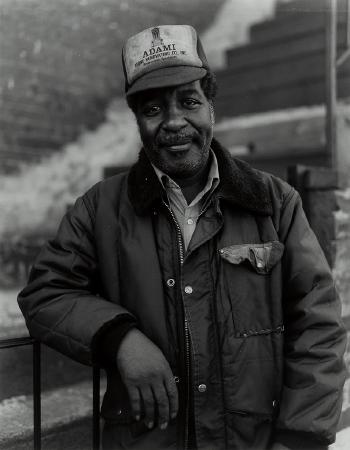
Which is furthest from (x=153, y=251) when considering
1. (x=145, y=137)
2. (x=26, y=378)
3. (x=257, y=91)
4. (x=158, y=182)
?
(x=257, y=91)

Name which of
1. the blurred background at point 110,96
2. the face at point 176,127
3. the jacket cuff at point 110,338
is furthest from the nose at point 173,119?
the blurred background at point 110,96

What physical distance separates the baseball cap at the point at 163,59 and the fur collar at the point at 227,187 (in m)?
0.30

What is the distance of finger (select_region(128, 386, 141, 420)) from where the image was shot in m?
1.66

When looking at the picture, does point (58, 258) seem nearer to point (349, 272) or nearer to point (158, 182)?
point (158, 182)

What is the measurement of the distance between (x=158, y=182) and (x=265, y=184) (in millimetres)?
386

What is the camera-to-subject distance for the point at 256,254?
70.9 inches

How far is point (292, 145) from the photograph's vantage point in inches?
214

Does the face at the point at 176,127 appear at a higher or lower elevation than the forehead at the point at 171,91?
lower

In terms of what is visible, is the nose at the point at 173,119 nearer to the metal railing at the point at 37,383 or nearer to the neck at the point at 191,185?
the neck at the point at 191,185

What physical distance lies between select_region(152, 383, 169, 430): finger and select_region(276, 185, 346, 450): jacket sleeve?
0.38m

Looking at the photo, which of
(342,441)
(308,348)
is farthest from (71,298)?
(342,441)

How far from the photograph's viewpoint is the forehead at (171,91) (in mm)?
1839

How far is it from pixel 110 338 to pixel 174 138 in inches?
26.8

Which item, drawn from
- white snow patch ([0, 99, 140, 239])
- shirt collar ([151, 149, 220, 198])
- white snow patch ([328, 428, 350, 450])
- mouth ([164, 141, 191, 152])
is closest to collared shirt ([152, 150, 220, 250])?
shirt collar ([151, 149, 220, 198])
